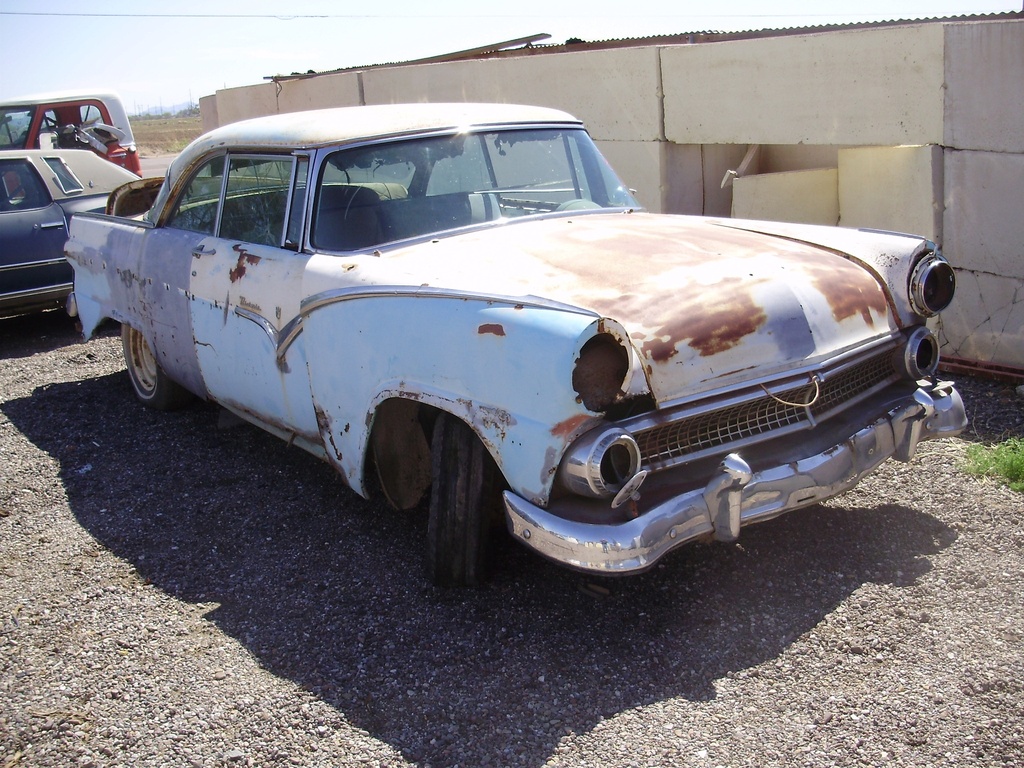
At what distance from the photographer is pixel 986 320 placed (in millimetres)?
5523

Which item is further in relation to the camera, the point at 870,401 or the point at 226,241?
the point at 226,241

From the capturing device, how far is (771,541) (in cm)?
358

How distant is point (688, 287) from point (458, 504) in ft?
3.38

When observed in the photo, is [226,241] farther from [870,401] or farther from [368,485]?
[870,401]

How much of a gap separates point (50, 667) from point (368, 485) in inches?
47.1

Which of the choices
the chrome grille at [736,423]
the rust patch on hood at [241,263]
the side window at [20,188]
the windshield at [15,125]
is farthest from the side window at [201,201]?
the windshield at [15,125]

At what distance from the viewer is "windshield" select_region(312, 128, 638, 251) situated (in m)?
3.80

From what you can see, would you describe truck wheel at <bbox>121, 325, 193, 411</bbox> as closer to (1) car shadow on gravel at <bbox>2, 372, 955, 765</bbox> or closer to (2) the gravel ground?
(1) car shadow on gravel at <bbox>2, 372, 955, 765</bbox>

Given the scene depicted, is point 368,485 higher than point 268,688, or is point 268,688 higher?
point 368,485

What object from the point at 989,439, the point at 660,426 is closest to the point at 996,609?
the point at 660,426

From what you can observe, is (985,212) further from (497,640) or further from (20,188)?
(20,188)

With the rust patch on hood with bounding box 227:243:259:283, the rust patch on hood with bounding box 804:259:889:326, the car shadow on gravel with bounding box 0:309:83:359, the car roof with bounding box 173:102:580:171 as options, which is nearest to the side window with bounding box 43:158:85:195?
the car shadow on gravel with bounding box 0:309:83:359

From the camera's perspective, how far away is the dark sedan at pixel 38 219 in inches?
297

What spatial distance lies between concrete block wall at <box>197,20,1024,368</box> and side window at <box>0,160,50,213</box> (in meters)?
4.05
